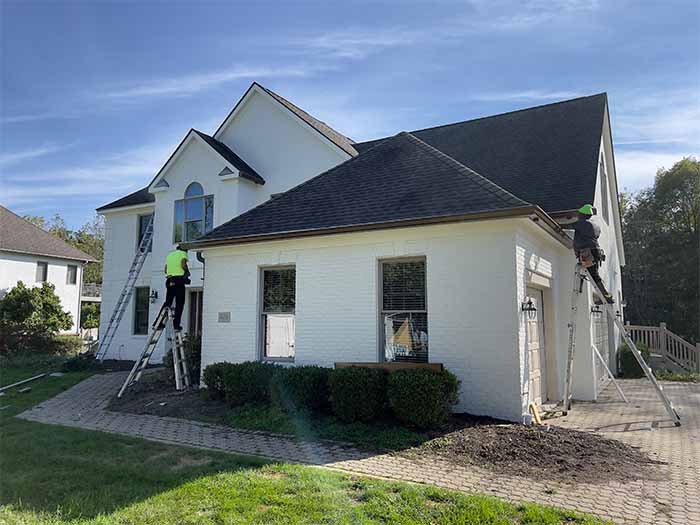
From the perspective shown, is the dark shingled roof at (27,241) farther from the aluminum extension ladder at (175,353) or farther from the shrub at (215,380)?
the shrub at (215,380)

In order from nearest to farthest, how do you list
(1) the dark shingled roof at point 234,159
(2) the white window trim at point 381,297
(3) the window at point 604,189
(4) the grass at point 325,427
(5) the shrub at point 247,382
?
(4) the grass at point 325,427, (5) the shrub at point 247,382, (2) the white window trim at point 381,297, (3) the window at point 604,189, (1) the dark shingled roof at point 234,159

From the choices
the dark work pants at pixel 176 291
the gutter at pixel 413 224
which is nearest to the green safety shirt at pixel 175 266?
the dark work pants at pixel 176 291

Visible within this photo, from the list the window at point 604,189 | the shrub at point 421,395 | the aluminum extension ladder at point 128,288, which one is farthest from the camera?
the aluminum extension ladder at point 128,288

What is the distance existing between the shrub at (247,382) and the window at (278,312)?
4.16 ft

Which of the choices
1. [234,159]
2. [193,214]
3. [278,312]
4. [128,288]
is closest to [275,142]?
A: [234,159]

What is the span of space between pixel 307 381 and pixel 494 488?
4.06 m

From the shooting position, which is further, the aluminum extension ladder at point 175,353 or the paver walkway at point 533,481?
the aluminum extension ladder at point 175,353

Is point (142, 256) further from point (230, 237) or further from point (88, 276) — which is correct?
point (88, 276)

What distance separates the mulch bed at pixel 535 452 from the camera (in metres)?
5.93

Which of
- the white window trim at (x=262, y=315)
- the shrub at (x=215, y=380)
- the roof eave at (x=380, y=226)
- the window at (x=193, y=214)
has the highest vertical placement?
the window at (x=193, y=214)

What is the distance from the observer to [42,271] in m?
27.7

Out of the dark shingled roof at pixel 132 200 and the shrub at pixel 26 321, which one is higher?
the dark shingled roof at pixel 132 200

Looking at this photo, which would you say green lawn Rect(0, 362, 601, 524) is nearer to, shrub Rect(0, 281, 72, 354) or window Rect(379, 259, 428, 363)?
window Rect(379, 259, 428, 363)

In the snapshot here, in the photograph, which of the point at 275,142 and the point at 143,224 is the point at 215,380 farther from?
the point at 143,224
